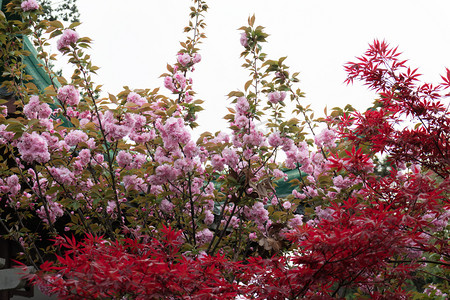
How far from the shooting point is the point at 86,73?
10.4 feet

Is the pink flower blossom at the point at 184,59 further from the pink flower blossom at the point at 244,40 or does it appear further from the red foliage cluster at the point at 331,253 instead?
the red foliage cluster at the point at 331,253

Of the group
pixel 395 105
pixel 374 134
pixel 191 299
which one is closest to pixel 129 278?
pixel 191 299

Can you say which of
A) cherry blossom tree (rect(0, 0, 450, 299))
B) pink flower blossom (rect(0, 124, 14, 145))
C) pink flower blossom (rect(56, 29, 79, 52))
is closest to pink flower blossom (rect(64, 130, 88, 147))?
cherry blossom tree (rect(0, 0, 450, 299))

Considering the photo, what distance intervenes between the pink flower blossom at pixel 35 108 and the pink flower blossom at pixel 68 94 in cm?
15

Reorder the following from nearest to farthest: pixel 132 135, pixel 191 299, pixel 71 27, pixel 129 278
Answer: pixel 129 278, pixel 191 299, pixel 71 27, pixel 132 135

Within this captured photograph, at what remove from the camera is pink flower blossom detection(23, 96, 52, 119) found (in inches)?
122

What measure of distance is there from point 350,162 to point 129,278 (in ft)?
5.23

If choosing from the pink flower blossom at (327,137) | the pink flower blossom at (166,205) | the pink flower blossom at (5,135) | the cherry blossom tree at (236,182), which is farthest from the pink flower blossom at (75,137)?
the pink flower blossom at (327,137)

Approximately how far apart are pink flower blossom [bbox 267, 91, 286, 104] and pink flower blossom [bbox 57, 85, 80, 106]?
1.62 meters

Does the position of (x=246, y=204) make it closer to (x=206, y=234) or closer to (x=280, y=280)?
(x=206, y=234)

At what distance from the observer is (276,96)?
10.9 ft

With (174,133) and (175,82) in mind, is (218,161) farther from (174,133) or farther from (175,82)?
(175,82)

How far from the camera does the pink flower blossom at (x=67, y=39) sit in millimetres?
2998

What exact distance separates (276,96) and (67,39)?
1.73m
